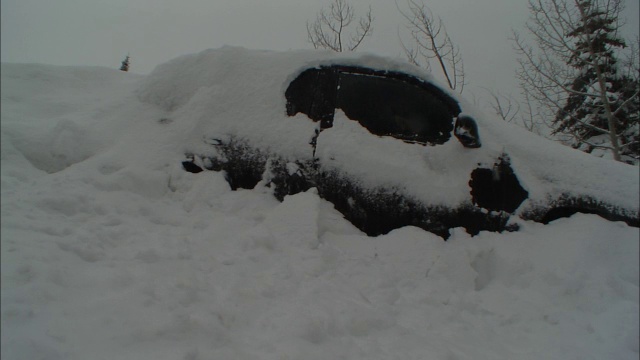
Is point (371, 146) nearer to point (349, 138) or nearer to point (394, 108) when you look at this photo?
point (349, 138)

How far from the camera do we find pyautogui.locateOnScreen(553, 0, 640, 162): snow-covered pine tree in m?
8.91

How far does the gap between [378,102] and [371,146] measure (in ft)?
1.33

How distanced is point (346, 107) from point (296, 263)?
1361 millimetres

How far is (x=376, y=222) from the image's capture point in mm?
2848

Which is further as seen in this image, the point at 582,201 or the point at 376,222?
the point at 376,222

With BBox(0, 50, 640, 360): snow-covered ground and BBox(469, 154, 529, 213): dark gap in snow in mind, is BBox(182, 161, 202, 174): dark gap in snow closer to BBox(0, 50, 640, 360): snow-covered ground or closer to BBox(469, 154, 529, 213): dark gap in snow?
BBox(0, 50, 640, 360): snow-covered ground

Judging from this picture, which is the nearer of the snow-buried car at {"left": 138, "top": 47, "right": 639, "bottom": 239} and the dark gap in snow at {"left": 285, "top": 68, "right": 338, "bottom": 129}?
the snow-buried car at {"left": 138, "top": 47, "right": 639, "bottom": 239}

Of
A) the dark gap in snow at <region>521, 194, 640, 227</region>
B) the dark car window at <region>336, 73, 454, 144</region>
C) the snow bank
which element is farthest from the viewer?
the dark car window at <region>336, 73, 454, 144</region>

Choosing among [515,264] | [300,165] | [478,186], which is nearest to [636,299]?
[515,264]

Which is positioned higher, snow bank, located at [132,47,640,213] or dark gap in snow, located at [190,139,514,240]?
snow bank, located at [132,47,640,213]

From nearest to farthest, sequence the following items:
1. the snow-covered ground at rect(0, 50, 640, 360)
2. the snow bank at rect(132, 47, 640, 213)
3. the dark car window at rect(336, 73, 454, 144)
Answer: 1. the snow-covered ground at rect(0, 50, 640, 360)
2. the snow bank at rect(132, 47, 640, 213)
3. the dark car window at rect(336, 73, 454, 144)

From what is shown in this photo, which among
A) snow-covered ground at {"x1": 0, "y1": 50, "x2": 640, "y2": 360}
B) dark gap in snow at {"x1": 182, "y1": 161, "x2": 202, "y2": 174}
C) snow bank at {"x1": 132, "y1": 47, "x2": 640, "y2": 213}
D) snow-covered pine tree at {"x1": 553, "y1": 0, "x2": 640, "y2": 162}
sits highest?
snow-covered pine tree at {"x1": 553, "y1": 0, "x2": 640, "y2": 162}

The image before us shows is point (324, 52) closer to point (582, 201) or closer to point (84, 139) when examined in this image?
point (84, 139)

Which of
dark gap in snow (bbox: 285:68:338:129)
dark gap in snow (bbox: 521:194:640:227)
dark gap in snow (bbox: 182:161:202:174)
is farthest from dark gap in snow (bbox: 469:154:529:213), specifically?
dark gap in snow (bbox: 182:161:202:174)
